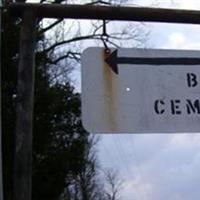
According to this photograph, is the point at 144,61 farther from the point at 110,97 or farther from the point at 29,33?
the point at 29,33

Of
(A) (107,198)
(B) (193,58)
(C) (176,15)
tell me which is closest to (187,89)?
(B) (193,58)

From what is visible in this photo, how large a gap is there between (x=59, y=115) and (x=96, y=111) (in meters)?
23.0

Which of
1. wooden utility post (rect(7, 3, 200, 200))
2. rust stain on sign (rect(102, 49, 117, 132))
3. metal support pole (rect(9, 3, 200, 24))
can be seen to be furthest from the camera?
metal support pole (rect(9, 3, 200, 24))

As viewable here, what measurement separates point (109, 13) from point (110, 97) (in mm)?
773

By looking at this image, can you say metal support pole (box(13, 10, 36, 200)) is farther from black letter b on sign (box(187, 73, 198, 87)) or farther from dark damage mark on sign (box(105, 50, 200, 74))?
black letter b on sign (box(187, 73, 198, 87))

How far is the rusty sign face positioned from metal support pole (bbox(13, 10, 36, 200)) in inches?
19.6

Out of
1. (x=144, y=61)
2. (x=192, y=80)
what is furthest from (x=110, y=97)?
(x=192, y=80)

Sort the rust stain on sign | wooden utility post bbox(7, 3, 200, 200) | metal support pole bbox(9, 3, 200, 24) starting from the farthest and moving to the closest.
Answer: metal support pole bbox(9, 3, 200, 24), wooden utility post bbox(7, 3, 200, 200), the rust stain on sign

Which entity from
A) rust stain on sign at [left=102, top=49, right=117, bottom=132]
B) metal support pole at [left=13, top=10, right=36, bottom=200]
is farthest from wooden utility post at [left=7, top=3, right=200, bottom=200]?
rust stain on sign at [left=102, top=49, right=117, bottom=132]

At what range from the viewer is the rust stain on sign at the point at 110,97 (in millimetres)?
5516

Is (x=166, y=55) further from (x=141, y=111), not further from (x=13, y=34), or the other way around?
(x=13, y=34)

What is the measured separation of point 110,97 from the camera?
5.56 metres

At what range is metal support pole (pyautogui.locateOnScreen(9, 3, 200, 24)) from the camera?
585cm

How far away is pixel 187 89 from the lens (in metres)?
5.64
